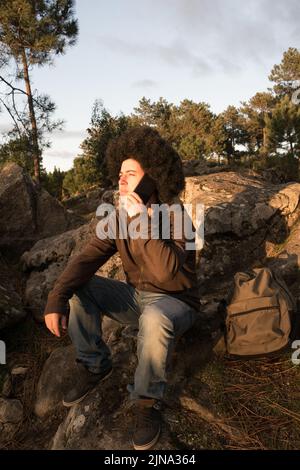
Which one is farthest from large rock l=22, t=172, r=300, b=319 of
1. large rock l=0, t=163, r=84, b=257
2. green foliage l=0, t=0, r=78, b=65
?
green foliage l=0, t=0, r=78, b=65

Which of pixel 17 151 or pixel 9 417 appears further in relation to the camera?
pixel 17 151

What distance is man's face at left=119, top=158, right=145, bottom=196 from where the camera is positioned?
3.14 meters

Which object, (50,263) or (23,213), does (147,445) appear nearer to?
(50,263)

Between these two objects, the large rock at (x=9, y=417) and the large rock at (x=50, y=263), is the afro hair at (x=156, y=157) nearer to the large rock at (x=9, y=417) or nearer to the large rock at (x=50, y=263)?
the large rock at (x=50, y=263)

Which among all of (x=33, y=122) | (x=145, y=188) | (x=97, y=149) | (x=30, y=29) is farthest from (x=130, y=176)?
(x=97, y=149)

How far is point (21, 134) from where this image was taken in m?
12.9

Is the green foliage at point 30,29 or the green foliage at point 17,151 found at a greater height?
the green foliage at point 30,29

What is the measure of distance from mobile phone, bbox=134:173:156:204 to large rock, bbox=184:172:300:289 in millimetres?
1729

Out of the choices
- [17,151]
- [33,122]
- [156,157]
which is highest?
[33,122]

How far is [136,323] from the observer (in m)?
3.29

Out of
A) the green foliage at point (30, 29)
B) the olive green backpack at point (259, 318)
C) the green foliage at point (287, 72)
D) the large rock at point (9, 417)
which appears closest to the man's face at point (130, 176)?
the olive green backpack at point (259, 318)

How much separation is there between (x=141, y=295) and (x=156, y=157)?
1.25 meters

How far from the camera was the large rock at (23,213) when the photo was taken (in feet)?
20.3

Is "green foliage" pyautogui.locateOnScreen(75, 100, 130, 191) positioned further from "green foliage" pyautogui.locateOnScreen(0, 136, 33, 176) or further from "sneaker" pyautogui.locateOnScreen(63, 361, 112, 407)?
"sneaker" pyautogui.locateOnScreen(63, 361, 112, 407)
